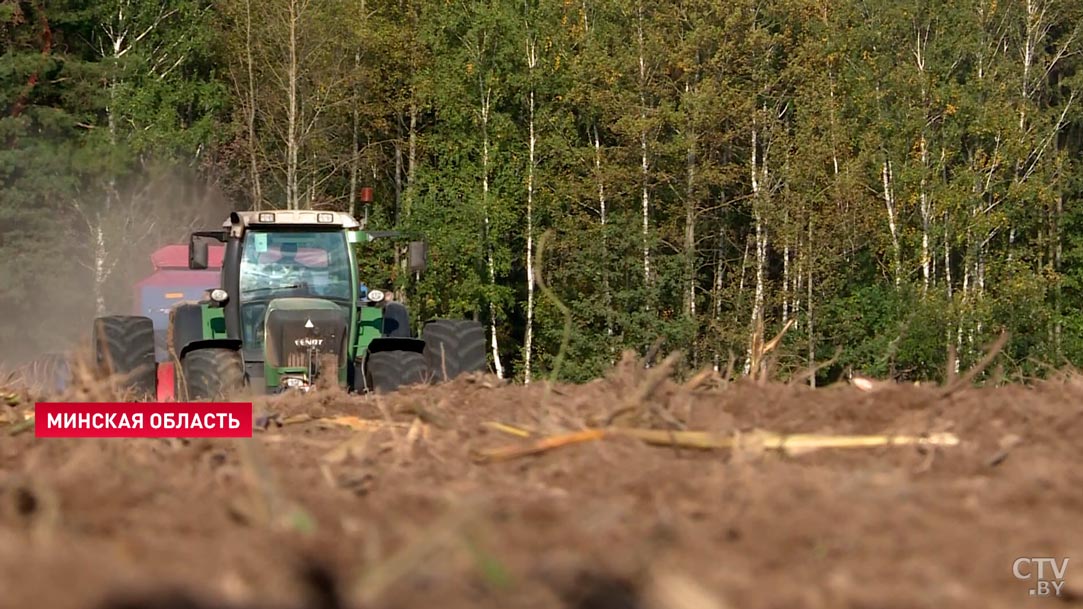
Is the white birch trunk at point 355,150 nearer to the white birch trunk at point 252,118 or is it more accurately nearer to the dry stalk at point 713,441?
the white birch trunk at point 252,118

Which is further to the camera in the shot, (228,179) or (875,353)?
(228,179)

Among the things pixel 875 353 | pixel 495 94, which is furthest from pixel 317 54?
pixel 875 353

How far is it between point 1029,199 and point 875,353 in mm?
5888

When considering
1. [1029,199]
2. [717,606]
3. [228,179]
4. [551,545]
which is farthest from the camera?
[228,179]

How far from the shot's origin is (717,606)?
3.36 metres

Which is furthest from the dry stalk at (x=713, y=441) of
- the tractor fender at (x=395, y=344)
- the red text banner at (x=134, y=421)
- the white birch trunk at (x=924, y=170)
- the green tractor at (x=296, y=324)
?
the white birch trunk at (x=924, y=170)

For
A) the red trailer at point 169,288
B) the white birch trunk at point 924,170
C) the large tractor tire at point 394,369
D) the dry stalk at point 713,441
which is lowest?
the large tractor tire at point 394,369

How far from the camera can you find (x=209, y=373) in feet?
38.2

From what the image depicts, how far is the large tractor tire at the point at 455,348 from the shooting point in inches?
524

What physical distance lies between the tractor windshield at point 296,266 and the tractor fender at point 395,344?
2.13ft

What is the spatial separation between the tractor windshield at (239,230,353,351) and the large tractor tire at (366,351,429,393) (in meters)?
1.03

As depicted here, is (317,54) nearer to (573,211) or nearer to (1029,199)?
(573,211)

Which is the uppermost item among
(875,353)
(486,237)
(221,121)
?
(221,121)

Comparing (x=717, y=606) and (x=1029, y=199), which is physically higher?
(x=1029, y=199)
